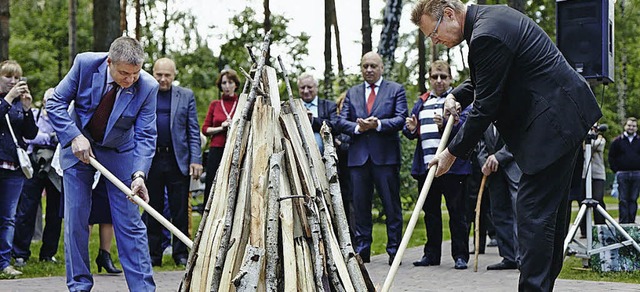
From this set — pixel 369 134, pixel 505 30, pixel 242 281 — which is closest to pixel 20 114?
pixel 369 134

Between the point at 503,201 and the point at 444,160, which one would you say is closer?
the point at 444,160

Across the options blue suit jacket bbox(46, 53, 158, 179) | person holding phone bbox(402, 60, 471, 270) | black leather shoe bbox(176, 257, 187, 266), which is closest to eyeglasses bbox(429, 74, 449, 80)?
person holding phone bbox(402, 60, 471, 270)

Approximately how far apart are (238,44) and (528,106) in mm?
21593

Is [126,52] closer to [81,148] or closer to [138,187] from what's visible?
[81,148]

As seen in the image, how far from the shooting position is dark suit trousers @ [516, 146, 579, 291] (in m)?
4.98

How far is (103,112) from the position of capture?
6469mm

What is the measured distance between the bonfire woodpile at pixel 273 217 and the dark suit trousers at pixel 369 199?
329 cm

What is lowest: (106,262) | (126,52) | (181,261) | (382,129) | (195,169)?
(181,261)

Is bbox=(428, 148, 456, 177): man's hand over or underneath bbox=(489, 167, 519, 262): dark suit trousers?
over

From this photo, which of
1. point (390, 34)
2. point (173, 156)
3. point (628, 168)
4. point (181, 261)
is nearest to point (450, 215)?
point (181, 261)

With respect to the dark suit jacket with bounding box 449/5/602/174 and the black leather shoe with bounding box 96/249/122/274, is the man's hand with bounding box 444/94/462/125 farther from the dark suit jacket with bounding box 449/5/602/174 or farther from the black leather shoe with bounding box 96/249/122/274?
the black leather shoe with bounding box 96/249/122/274

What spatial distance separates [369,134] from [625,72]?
32629 mm

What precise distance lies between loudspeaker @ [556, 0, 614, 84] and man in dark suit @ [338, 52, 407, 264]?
1904 millimetres

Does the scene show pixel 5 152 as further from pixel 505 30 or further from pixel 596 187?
pixel 596 187
